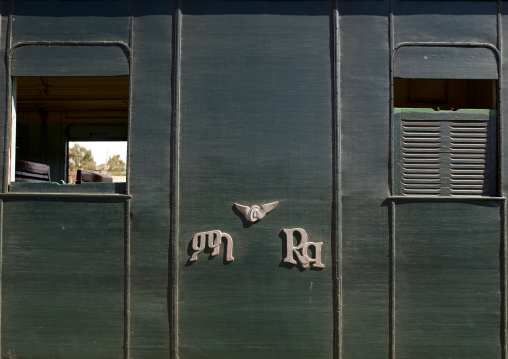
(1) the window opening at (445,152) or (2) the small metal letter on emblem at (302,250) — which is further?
(1) the window opening at (445,152)

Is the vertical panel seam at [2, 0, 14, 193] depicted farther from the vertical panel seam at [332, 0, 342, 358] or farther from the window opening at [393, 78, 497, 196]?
the window opening at [393, 78, 497, 196]

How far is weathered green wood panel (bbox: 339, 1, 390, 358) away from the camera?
3.29 meters

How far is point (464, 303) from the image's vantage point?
3.29m

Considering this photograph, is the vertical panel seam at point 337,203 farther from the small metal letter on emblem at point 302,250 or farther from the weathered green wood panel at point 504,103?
the weathered green wood panel at point 504,103

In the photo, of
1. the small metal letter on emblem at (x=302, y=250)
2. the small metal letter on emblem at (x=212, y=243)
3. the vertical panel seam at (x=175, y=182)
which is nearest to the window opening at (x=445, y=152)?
the small metal letter on emblem at (x=302, y=250)

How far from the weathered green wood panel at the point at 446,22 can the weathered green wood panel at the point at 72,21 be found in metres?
2.38

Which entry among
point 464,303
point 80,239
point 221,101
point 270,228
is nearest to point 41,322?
point 80,239

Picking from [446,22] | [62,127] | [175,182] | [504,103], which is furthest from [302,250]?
[62,127]

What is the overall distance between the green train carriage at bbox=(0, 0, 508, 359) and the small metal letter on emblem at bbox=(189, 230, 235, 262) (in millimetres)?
16

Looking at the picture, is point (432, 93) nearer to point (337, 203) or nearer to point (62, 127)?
point (337, 203)

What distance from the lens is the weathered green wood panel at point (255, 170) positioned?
331 centimetres

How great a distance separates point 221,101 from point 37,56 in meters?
1.62

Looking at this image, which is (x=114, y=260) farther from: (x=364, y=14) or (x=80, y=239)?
(x=364, y=14)

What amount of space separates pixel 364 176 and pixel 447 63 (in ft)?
3.91
